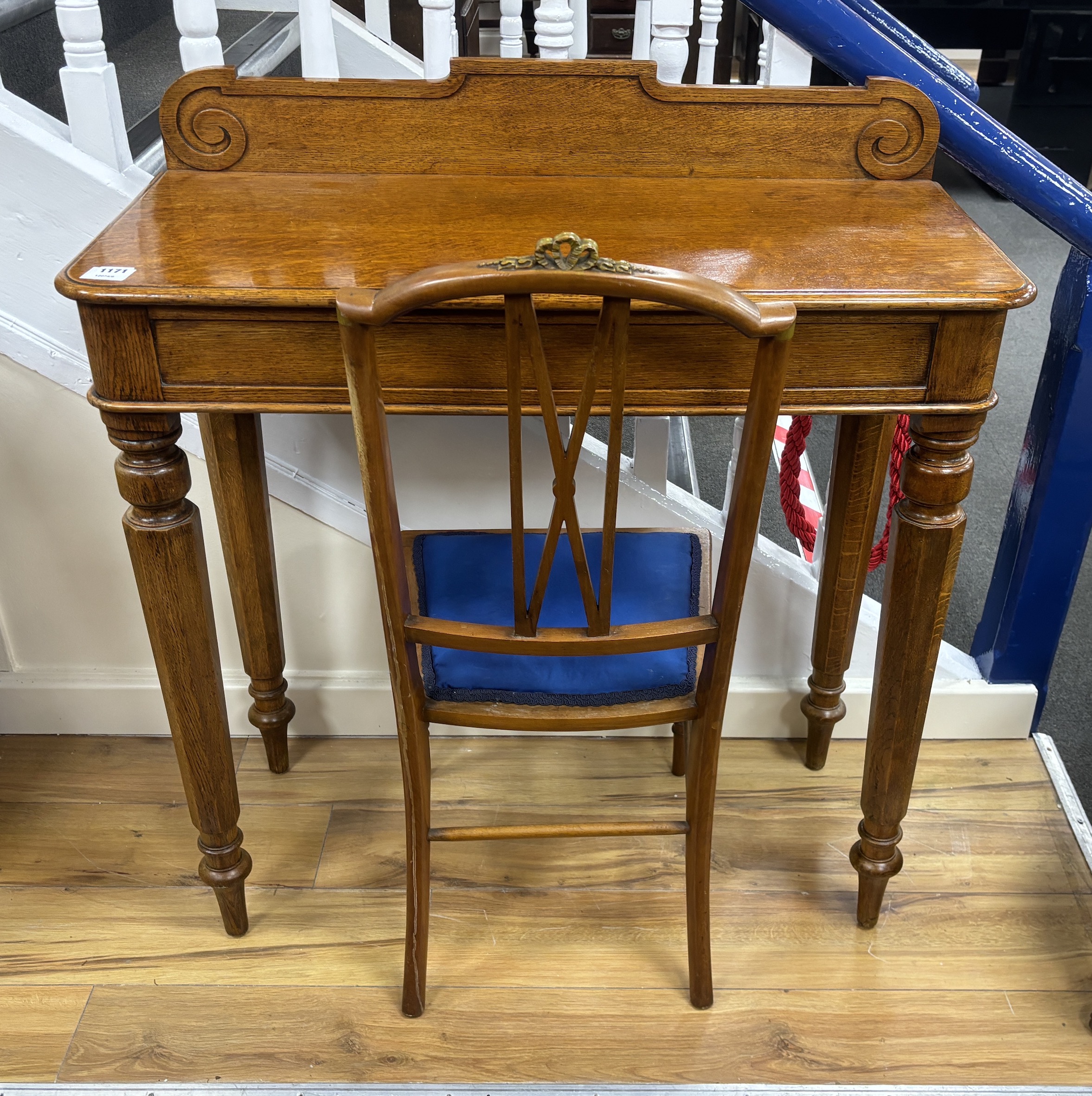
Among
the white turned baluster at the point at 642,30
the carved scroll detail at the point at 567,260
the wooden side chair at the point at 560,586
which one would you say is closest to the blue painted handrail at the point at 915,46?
the white turned baluster at the point at 642,30

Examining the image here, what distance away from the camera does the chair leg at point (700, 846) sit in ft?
4.20

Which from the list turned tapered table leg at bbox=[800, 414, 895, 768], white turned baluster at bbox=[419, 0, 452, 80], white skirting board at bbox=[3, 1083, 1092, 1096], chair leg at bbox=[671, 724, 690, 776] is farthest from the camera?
chair leg at bbox=[671, 724, 690, 776]

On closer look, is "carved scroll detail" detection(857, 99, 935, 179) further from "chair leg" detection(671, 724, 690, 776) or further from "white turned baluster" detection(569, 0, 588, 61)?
"chair leg" detection(671, 724, 690, 776)

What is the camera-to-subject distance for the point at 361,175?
1411mm

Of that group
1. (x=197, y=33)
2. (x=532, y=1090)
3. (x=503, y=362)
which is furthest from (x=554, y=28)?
(x=532, y=1090)

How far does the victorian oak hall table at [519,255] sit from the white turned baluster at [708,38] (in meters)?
0.53

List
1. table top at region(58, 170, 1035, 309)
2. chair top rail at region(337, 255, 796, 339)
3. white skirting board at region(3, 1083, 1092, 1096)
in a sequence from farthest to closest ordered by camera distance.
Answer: white skirting board at region(3, 1083, 1092, 1096) → table top at region(58, 170, 1035, 309) → chair top rail at region(337, 255, 796, 339)

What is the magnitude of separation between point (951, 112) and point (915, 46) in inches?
5.1

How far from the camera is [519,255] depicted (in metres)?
1.14

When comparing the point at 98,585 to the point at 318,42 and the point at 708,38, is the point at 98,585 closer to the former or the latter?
the point at 318,42

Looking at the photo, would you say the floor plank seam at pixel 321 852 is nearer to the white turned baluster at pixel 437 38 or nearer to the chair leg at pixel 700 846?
the chair leg at pixel 700 846

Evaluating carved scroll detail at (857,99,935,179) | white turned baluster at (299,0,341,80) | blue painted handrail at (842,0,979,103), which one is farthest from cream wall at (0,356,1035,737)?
blue painted handrail at (842,0,979,103)

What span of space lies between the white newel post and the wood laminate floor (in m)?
0.98

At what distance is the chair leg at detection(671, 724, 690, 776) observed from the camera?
183 cm
